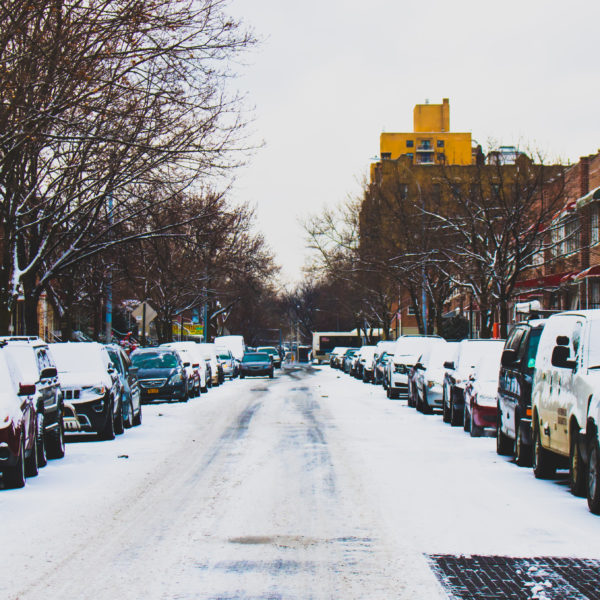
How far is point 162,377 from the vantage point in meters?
32.8

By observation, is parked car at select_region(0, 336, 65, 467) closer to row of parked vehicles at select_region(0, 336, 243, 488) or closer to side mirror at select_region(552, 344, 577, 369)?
row of parked vehicles at select_region(0, 336, 243, 488)

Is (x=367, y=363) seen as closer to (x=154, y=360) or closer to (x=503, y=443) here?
(x=154, y=360)

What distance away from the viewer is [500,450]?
1656 cm

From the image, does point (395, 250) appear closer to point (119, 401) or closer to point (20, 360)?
point (119, 401)

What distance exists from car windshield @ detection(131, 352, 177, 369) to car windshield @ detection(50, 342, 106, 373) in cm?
1356

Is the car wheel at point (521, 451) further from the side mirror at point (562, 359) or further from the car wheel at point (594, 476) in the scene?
the car wheel at point (594, 476)

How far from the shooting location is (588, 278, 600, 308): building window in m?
42.9

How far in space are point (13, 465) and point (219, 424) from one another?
11.1 m

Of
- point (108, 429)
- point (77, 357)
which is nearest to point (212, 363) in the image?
point (77, 357)

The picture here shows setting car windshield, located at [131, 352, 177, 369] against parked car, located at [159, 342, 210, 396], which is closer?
car windshield, located at [131, 352, 177, 369]

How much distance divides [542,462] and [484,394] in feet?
18.5

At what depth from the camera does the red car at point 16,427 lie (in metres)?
12.0

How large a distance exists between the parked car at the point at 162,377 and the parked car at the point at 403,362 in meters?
6.44

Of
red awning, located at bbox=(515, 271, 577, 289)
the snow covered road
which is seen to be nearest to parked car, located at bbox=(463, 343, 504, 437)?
the snow covered road
